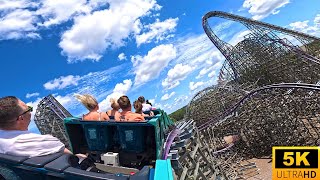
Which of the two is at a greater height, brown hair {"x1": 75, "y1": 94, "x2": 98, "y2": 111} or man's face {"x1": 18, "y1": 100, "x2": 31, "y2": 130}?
brown hair {"x1": 75, "y1": 94, "x2": 98, "y2": 111}

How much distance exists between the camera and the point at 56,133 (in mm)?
13820

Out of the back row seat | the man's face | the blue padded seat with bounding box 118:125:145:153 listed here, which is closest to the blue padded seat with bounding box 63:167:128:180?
the back row seat

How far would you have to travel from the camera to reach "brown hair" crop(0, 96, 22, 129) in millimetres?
1944

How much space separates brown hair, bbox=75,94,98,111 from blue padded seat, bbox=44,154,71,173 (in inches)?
72.5

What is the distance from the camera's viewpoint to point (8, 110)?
6.40ft

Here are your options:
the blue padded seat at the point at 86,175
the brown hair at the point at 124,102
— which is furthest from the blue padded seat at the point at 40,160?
the brown hair at the point at 124,102

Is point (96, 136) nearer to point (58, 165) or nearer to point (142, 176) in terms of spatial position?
point (58, 165)

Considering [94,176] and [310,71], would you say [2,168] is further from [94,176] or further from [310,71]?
[310,71]

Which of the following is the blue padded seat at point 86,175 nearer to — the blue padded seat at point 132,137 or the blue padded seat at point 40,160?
the blue padded seat at point 40,160

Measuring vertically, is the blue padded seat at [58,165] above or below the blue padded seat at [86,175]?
above

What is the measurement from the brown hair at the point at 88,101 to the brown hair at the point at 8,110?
1.62 metres

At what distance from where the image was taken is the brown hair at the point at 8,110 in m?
1.94

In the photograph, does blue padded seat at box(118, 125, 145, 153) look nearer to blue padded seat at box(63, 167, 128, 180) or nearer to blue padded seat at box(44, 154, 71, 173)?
blue padded seat at box(44, 154, 71, 173)

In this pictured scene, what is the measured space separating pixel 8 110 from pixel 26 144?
217 mm
